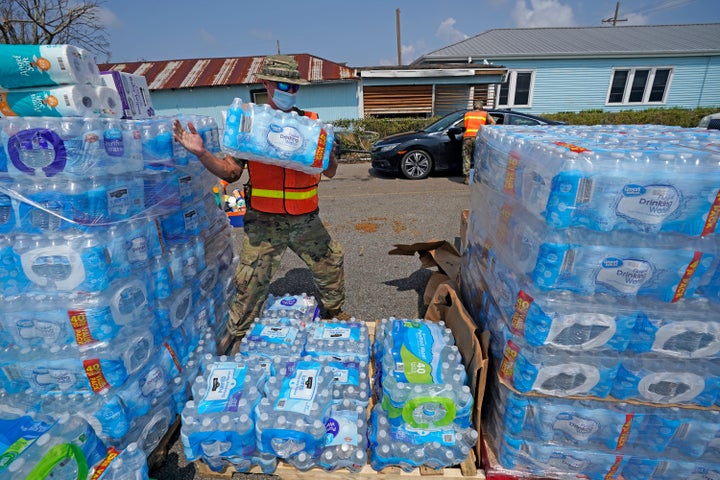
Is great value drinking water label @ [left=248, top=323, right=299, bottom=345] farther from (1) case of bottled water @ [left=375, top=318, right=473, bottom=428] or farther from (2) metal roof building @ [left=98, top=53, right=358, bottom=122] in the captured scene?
(2) metal roof building @ [left=98, top=53, right=358, bottom=122]

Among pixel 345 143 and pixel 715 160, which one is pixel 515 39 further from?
pixel 715 160

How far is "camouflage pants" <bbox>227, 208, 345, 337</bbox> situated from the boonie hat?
3.38 feet

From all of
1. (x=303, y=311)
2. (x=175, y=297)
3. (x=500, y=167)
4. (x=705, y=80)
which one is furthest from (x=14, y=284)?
(x=705, y=80)

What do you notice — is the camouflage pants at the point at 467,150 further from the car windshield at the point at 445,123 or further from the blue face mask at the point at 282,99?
the blue face mask at the point at 282,99

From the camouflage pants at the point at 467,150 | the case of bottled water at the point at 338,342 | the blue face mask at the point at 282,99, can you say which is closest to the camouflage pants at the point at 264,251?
the case of bottled water at the point at 338,342

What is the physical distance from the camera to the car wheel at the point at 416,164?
950cm

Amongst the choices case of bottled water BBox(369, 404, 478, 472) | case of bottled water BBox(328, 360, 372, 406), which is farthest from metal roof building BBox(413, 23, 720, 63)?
case of bottled water BBox(369, 404, 478, 472)

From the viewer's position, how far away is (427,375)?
7.16 ft

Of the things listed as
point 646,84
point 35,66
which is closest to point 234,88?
point 35,66

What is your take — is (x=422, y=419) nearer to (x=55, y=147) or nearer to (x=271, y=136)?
(x=271, y=136)

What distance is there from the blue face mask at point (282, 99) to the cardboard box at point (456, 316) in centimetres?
178

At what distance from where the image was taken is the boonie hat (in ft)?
8.41

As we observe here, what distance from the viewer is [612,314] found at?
5.89 feet

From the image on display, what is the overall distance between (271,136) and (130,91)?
1335 millimetres
